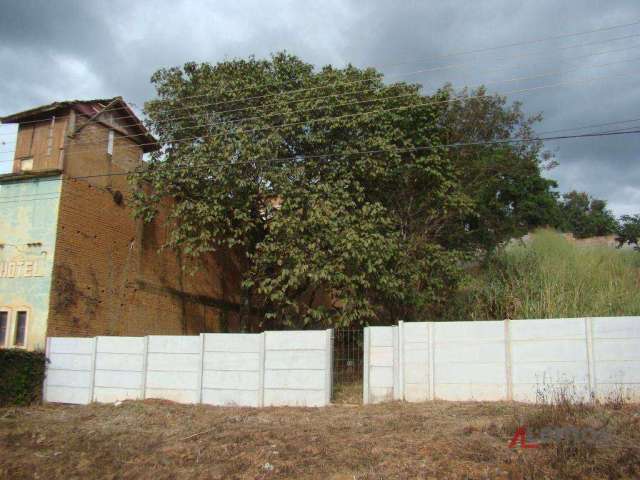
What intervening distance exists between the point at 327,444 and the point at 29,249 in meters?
10.5

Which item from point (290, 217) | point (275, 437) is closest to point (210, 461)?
point (275, 437)

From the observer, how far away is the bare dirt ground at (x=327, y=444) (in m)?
7.80

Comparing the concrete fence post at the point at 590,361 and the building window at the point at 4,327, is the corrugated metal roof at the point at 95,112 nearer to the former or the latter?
the building window at the point at 4,327

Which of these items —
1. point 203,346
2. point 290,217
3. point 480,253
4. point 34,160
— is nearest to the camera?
point 203,346

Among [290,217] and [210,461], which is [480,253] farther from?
[210,461]

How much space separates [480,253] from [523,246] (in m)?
1.62

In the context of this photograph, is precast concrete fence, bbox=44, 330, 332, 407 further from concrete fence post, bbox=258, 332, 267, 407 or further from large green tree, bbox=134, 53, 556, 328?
large green tree, bbox=134, 53, 556, 328

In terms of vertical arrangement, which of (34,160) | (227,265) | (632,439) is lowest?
(632,439)

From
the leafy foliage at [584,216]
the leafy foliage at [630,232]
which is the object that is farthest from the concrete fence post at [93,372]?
the leafy foliage at [584,216]

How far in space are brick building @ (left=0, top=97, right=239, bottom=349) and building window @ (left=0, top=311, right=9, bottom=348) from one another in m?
0.03

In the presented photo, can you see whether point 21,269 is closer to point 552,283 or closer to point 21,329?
point 21,329

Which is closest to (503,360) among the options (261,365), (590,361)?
(590,361)

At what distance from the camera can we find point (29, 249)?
15.4 m

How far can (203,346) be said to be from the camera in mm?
13797
